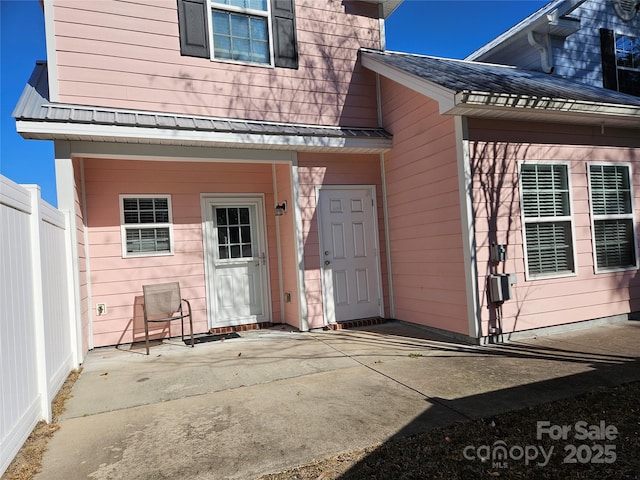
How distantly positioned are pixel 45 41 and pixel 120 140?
1.45 meters

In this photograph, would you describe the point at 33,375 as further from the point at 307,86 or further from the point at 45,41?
the point at 307,86

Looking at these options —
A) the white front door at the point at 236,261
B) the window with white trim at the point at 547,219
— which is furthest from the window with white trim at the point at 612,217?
the white front door at the point at 236,261

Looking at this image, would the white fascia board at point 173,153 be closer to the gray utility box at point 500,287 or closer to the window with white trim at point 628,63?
the gray utility box at point 500,287

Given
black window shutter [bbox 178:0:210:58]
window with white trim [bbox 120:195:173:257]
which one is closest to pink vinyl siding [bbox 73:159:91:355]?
window with white trim [bbox 120:195:173:257]

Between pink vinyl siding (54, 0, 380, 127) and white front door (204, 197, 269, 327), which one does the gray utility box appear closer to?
pink vinyl siding (54, 0, 380, 127)

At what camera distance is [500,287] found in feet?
15.3

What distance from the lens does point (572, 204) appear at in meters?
5.29

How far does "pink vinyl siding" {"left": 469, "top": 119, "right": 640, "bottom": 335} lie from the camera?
4.80 meters

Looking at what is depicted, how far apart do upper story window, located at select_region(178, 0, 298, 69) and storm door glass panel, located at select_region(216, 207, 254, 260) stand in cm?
228

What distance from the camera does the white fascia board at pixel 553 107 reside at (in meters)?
4.40

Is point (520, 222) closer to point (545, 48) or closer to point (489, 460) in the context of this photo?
point (489, 460)

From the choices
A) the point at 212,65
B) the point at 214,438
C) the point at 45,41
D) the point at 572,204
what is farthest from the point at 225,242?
the point at 572,204

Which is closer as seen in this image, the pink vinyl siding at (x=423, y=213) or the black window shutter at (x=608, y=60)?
the pink vinyl siding at (x=423, y=213)

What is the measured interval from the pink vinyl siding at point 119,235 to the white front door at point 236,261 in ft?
0.56
